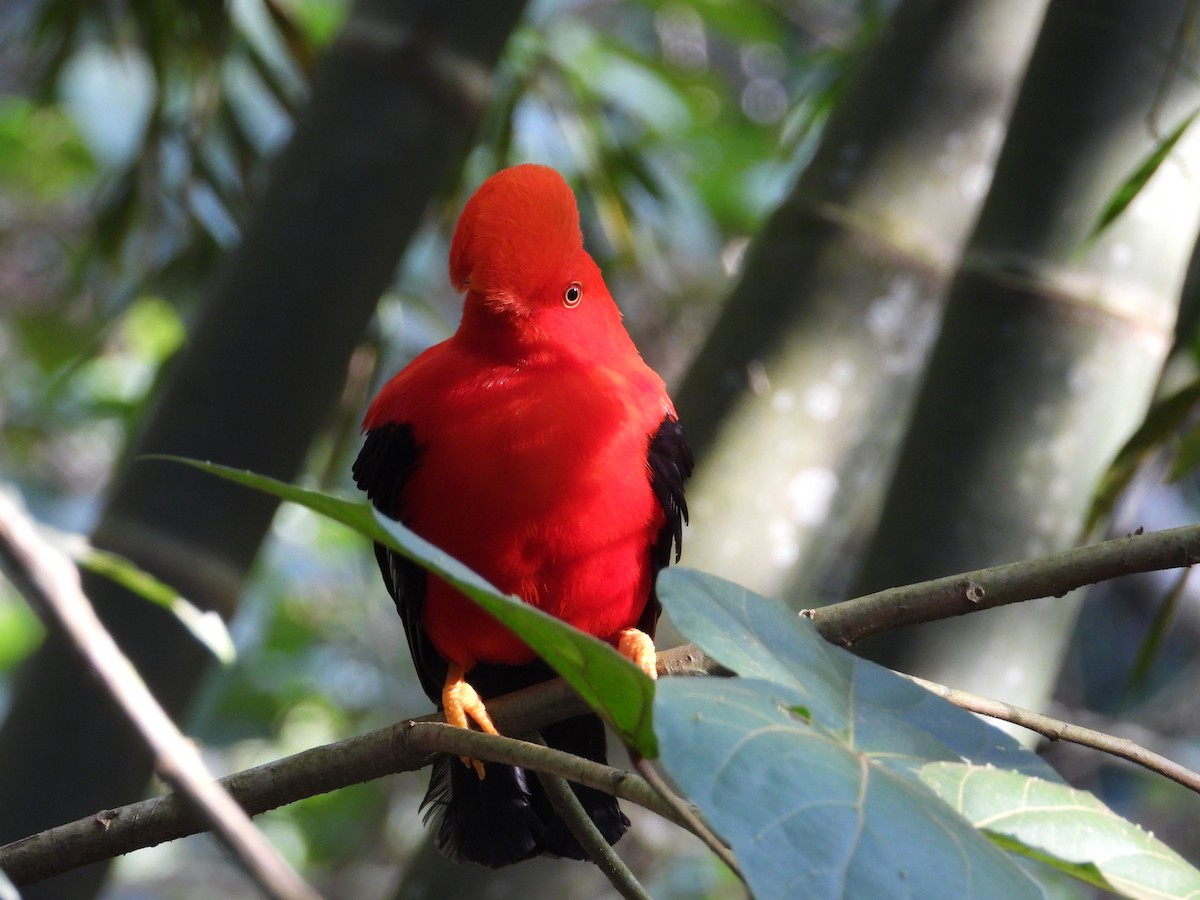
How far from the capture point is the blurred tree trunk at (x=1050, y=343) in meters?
1.89

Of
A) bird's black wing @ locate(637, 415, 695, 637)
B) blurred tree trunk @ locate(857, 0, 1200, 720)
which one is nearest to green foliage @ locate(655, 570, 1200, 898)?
bird's black wing @ locate(637, 415, 695, 637)

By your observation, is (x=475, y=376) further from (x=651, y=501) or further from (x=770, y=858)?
(x=770, y=858)

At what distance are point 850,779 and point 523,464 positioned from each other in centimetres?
90

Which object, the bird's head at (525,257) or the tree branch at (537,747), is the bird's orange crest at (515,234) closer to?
the bird's head at (525,257)

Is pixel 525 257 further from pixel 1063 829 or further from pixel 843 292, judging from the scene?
pixel 1063 829

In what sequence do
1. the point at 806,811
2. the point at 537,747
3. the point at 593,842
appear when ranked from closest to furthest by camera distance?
the point at 806,811
the point at 537,747
the point at 593,842

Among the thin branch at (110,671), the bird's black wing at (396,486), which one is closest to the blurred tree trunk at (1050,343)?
the bird's black wing at (396,486)

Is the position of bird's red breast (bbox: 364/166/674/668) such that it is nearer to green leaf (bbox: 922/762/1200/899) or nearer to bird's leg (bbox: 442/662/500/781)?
bird's leg (bbox: 442/662/500/781)

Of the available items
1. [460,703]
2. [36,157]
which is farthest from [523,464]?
[36,157]

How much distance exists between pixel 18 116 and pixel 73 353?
5.29 feet

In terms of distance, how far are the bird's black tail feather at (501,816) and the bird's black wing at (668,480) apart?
0.30 meters

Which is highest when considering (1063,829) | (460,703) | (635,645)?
(1063,829)

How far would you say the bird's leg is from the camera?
5.49 ft

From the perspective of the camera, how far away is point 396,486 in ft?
5.80
